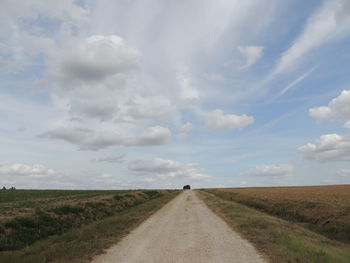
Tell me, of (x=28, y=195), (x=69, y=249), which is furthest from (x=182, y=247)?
(x=28, y=195)

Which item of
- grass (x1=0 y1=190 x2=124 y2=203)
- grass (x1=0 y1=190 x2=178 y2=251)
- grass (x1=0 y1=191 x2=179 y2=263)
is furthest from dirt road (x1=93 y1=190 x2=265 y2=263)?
grass (x1=0 y1=190 x2=124 y2=203)

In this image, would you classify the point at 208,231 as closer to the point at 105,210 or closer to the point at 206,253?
the point at 206,253

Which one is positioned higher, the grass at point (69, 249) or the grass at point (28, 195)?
the grass at point (28, 195)

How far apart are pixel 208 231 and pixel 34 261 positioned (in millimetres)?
8657

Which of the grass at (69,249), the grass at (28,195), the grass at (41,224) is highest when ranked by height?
the grass at (28,195)

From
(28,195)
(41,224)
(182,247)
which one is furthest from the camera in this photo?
(28,195)

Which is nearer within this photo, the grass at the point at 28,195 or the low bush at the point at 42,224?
the low bush at the point at 42,224

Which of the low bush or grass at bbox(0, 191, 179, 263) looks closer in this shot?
grass at bbox(0, 191, 179, 263)

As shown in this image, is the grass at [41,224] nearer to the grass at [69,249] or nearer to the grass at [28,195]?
the grass at [69,249]

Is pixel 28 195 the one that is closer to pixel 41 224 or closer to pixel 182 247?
pixel 41 224

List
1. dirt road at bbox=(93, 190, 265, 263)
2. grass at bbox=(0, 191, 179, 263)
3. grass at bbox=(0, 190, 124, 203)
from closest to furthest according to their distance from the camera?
dirt road at bbox=(93, 190, 265, 263) → grass at bbox=(0, 191, 179, 263) → grass at bbox=(0, 190, 124, 203)

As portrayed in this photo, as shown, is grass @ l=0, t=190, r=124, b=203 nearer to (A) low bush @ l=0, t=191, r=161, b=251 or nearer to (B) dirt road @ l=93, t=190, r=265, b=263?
(A) low bush @ l=0, t=191, r=161, b=251

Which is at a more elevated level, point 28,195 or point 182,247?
point 28,195

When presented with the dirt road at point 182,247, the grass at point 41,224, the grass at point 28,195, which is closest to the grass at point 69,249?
the dirt road at point 182,247
